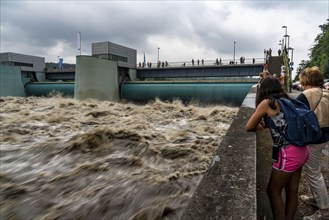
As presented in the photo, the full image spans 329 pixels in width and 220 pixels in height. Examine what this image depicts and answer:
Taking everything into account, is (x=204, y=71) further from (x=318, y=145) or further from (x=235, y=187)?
(x=235, y=187)

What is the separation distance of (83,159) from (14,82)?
29866 millimetres

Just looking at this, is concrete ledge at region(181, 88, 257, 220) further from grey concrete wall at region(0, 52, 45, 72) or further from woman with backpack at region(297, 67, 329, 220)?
grey concrete wall at region(0, 52, 45, 72)

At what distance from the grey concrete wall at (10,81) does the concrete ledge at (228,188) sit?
103 feet

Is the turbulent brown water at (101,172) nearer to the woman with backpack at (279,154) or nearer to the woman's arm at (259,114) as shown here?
the woman with backpack at (279,154)

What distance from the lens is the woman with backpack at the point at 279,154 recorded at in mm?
2213

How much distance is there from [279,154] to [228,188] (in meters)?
0.54

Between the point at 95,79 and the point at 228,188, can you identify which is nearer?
the point at 228,188

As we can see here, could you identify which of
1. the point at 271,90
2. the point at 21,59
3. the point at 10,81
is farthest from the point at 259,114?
→ the point at 21,59

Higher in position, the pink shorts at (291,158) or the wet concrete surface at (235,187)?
the pink shorts at (291,158)

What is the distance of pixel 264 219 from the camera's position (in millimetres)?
2590

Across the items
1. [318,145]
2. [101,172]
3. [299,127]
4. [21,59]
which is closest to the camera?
[299,127]

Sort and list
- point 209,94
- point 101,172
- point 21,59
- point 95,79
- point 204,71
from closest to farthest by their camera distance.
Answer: point 101,172 → point 209,94 → point 95,79 → point 204,71 → point 21,59

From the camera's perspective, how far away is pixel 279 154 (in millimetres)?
2248

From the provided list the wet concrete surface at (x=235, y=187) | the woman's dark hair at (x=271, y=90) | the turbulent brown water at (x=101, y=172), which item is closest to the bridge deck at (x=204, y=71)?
the turbulent brown water at (x=101, y=172)
